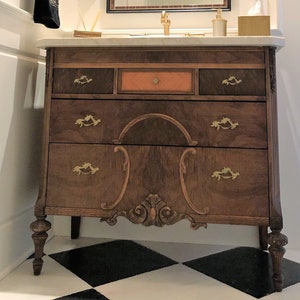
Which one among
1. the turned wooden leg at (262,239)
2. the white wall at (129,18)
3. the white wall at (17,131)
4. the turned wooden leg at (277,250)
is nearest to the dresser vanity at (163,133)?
the turned wooden leg at (277,250)

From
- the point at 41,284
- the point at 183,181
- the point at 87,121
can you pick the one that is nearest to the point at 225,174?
the point at 183,181

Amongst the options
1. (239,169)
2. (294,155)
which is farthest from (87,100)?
(294,155)

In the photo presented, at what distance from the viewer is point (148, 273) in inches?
51.9

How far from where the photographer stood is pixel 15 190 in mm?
1384

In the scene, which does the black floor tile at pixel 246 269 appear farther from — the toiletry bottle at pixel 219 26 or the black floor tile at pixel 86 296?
the toiletry bottle at pixel 219 26

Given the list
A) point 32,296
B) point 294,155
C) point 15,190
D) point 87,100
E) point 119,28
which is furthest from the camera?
point 119,28

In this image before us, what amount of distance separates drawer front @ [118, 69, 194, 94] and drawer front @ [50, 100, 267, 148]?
0.13 ft

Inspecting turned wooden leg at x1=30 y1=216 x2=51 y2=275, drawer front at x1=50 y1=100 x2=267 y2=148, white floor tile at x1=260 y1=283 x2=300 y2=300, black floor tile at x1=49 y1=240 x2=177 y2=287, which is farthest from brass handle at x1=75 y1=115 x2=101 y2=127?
white floor tile at x1=260 y1=283 x2=300 y2=300

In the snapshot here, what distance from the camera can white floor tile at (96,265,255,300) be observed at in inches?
44.9

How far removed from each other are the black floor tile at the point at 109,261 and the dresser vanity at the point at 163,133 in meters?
0.17

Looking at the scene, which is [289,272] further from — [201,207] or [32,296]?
[32,296]

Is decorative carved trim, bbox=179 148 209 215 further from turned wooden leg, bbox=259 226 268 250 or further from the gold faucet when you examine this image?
the gold faucet

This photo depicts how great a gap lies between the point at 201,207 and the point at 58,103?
59 cm

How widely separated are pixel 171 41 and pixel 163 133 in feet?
0.98
